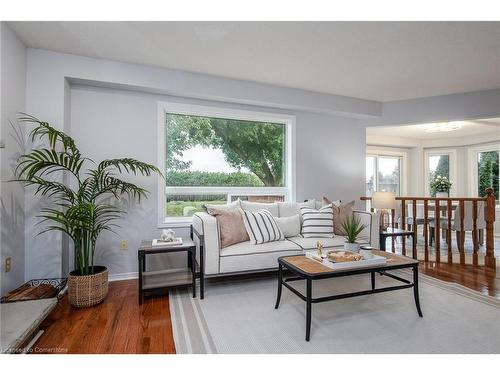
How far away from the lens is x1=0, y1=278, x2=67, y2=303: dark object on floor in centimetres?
203

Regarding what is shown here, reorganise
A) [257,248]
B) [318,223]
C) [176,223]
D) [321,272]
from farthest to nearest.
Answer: [176,223] < [318,223] < [257,248] < [321,272]

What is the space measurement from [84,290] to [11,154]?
1.34 meters

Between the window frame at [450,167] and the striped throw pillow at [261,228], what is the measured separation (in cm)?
551

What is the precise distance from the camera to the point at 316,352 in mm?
1648

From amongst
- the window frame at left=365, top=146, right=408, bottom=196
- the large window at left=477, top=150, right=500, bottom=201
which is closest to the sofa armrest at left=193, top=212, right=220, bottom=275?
the window frame at left=365, top=146, right=408, bottom=196

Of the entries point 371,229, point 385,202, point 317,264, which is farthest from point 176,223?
point 385,202

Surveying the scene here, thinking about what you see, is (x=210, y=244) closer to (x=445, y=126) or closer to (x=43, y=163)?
(x=43, y=163)

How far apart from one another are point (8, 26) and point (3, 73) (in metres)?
0.42

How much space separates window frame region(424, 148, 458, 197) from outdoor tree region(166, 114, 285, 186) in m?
4.78

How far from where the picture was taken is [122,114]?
3049mm

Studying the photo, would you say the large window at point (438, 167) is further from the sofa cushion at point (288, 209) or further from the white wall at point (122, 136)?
the white wall at point (122, 136)

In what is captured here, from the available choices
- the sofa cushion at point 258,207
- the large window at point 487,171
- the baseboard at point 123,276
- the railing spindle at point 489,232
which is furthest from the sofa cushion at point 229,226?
the large window at point 487,171

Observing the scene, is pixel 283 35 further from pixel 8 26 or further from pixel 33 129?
pixel 33 129
